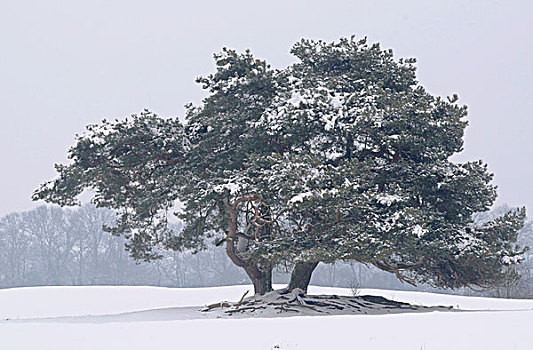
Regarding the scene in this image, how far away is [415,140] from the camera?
15.5m

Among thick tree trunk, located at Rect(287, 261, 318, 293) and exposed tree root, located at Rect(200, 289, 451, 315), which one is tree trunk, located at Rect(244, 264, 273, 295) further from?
thick tree trunk, located at Rect(287, 261, 318, 293)

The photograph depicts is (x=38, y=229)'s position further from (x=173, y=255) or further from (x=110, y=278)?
(x=173, y=255)

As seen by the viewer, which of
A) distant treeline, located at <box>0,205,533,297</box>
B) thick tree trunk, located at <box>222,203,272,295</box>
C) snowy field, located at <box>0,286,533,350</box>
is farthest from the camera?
distant treeline, located at <box>0,205,533,297</box>

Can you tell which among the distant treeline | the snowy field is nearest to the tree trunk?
the snowy field

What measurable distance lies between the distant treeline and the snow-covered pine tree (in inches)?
1462

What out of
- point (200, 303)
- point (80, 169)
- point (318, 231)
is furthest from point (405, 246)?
point (200, 303)

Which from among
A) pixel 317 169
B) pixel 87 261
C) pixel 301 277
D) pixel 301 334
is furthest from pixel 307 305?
pixel 87 261

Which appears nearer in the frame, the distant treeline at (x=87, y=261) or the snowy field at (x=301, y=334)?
the snowy field at (x=301, y=334)

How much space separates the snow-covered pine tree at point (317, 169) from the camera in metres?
14.6

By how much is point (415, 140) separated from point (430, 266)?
3.81 meters

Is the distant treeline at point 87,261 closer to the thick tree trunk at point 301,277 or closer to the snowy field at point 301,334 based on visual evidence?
the thick tree trunk at point 301,277

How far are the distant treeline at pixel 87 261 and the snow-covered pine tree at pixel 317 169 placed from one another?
122 ft

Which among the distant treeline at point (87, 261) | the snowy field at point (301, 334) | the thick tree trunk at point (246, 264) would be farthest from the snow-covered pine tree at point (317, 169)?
the distant treeline at point (87, 261)

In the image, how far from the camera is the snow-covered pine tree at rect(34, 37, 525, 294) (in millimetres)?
14648
